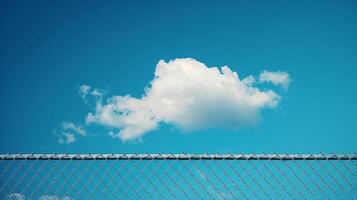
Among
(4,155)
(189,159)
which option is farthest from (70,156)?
(189,159)

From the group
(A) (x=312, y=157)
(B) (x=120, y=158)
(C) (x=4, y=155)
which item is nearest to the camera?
(A) (x=312, y=157)

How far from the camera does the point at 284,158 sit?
12.9ft

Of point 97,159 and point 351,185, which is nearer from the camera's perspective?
point 351,185

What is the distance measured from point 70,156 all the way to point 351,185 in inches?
135

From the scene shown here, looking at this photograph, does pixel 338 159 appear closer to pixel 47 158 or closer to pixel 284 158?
pixel 284 158

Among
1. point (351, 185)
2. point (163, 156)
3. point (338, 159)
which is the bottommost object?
point (351, 185)

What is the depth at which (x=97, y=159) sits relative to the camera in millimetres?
4250

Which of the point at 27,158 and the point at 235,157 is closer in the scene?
the point at 235,157

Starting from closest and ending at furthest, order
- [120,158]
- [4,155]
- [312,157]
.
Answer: [312,157], [120,158], [4,155]

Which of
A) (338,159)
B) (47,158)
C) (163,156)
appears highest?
(47,158)

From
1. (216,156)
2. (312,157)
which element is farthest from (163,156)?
(312,157)

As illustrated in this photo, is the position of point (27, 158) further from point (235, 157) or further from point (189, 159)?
point (235, 157)

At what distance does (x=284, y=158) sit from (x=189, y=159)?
3.63ft

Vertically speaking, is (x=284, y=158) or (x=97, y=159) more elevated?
(x=97, y=159)
